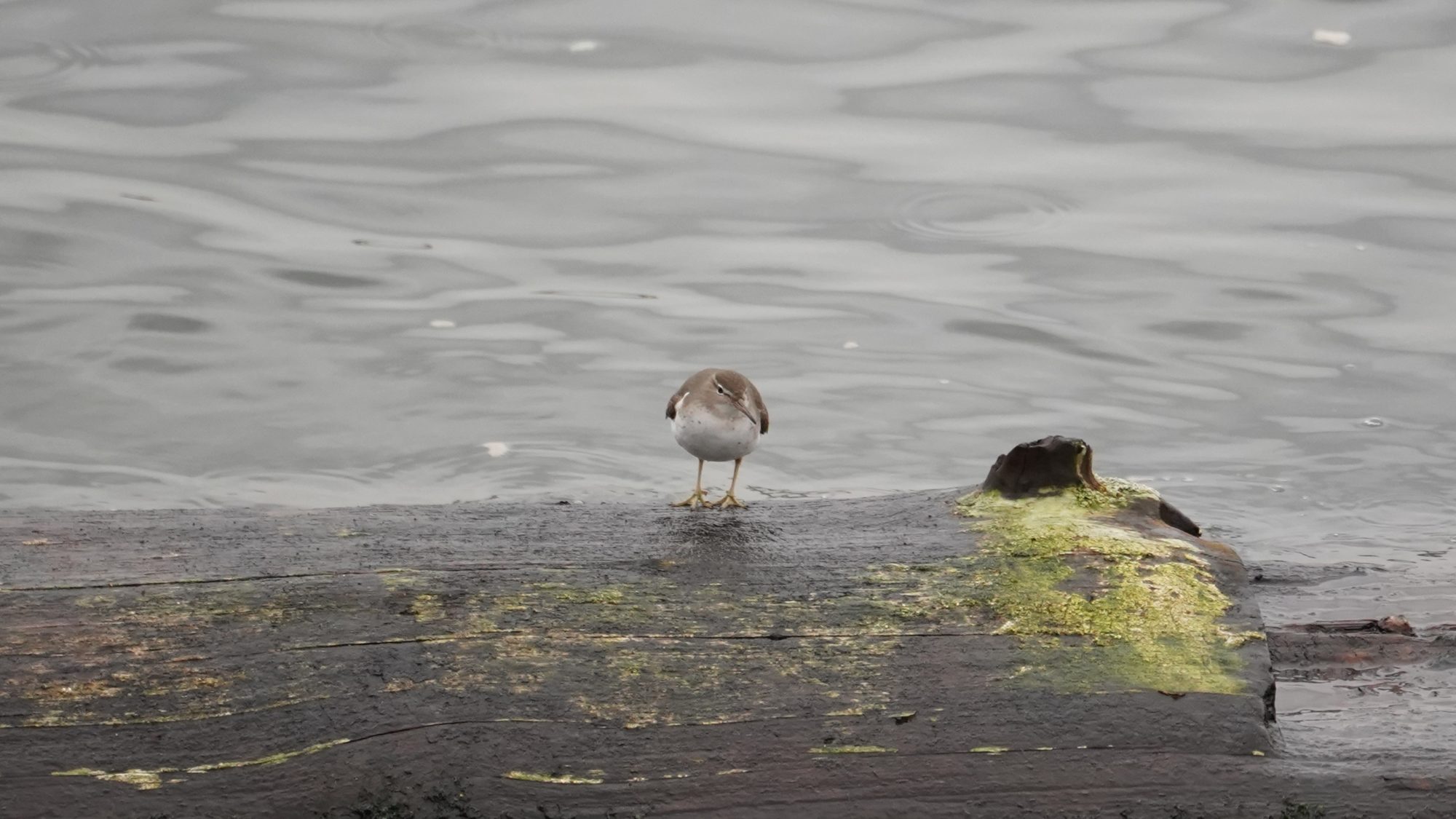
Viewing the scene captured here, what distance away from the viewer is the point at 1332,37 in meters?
18.2

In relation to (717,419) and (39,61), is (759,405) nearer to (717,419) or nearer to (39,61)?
(717,419)

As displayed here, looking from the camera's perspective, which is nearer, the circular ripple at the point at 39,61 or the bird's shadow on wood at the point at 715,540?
the bird's shadow on wood at the point at 715,540

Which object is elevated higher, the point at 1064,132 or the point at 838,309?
the point at 1064,132

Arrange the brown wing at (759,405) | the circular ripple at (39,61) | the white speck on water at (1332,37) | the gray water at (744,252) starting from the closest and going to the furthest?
the brown wing at (759,405)
the gray water at (744,252)
the circular ripple at (39,61)
the white speck on water at (1332,37)

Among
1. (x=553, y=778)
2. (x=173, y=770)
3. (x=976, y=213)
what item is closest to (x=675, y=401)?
(x=553, y=778)

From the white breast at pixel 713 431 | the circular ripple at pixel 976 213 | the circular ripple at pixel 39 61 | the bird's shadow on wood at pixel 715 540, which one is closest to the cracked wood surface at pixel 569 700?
the bird's shadow on wood at pixel 715 540

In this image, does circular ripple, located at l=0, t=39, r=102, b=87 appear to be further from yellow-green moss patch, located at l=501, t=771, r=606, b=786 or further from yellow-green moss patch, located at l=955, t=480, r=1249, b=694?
yellow-green moss patch, located at l=501, t=771, r=606, b=786

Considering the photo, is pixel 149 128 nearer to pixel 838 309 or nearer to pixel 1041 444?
pixel 838 309

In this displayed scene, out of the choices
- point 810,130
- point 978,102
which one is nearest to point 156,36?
point 810,130

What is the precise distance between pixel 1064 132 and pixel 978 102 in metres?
1.15

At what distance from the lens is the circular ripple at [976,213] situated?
1474cm

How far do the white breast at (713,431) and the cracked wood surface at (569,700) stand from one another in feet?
7.31

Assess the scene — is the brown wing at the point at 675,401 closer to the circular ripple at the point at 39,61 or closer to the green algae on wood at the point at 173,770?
the green algae on wood at the point at 173,770

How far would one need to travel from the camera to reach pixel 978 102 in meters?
17.2
